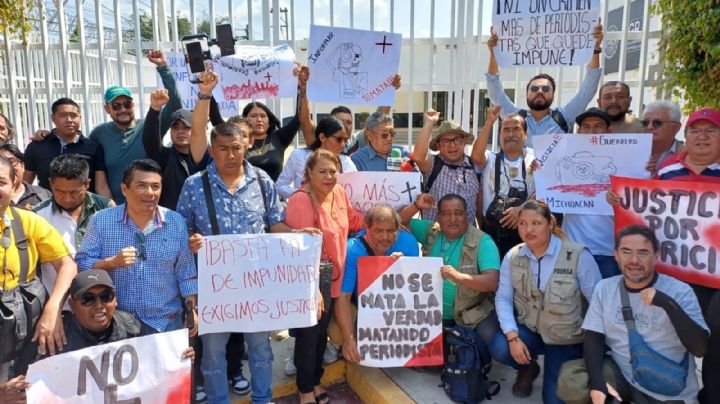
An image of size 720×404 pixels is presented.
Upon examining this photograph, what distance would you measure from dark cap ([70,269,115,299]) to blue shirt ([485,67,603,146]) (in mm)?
3408

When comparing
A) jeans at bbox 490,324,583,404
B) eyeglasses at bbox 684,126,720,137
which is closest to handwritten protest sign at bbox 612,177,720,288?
eyeglasses at bbox 684,126,720,137

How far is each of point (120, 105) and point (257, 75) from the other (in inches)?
51.9

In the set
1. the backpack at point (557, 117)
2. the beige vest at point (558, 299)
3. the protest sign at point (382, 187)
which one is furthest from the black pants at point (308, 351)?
the backpack at point (557, 117)

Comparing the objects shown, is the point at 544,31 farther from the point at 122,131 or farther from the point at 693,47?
the point at 122,131

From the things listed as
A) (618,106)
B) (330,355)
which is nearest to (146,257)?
(330,355)

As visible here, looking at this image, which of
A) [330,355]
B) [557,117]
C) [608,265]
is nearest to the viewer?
[608,265]

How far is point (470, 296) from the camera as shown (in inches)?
151

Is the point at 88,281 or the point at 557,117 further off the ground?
the point at 557,117

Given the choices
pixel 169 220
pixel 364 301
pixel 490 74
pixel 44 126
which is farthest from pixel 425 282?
pixel 44 126

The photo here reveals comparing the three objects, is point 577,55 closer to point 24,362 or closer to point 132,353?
point 132,353

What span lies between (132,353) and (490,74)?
378 cm

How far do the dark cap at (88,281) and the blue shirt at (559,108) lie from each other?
341 centimetres

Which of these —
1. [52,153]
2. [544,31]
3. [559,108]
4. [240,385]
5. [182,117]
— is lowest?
[240,385]

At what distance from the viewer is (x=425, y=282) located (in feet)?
12.0
